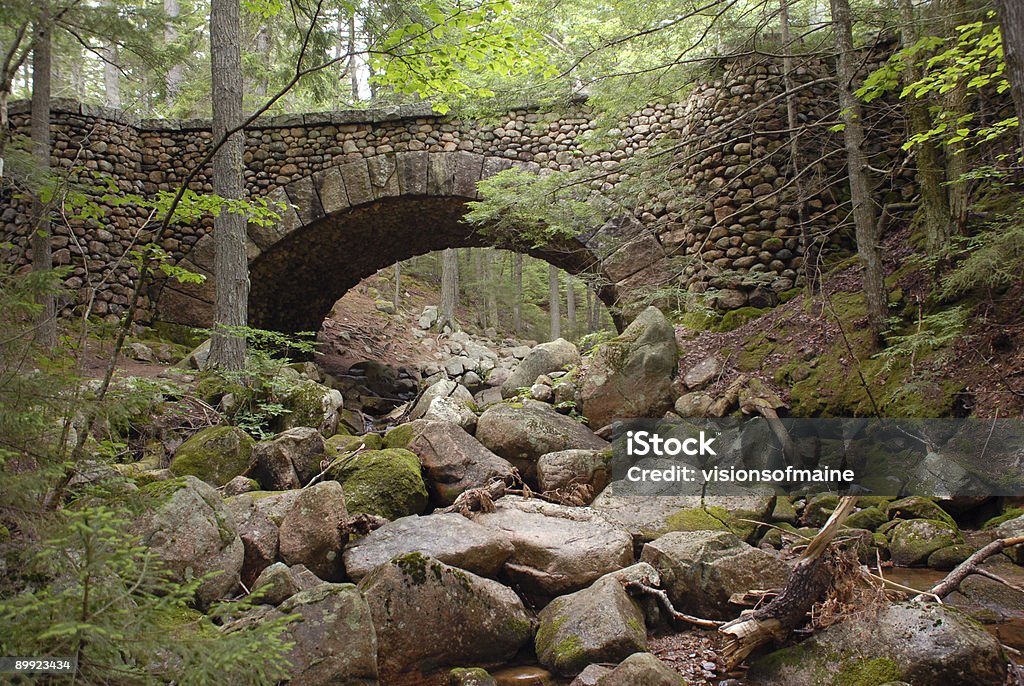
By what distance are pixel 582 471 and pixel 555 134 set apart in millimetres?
5819

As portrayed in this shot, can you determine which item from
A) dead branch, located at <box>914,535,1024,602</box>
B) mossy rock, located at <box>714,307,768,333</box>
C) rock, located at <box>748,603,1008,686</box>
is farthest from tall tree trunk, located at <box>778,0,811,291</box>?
rock, located at <box>748,603,1008,686</box>

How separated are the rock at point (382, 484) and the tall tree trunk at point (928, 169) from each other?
509 cm

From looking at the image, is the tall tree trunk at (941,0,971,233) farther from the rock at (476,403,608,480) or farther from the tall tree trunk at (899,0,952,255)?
the rock at (476,403,608,480)

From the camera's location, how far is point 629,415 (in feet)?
22.6

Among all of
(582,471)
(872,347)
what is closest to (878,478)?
(872,347)

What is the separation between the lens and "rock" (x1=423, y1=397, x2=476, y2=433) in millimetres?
6359

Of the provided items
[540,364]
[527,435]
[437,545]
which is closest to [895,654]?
[437,545]

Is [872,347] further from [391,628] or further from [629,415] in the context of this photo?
[391,628]

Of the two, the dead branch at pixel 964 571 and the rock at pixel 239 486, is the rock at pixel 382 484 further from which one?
the dead branch at pixel 964 571

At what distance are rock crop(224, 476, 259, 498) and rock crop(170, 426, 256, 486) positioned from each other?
0.71 feet

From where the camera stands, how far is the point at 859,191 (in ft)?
19.4

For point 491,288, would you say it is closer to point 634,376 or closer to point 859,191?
point 634,376

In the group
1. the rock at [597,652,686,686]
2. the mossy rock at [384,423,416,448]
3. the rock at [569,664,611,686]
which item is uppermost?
the mossy rock at [384,423,416,448]

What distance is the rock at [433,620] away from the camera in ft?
9.61
